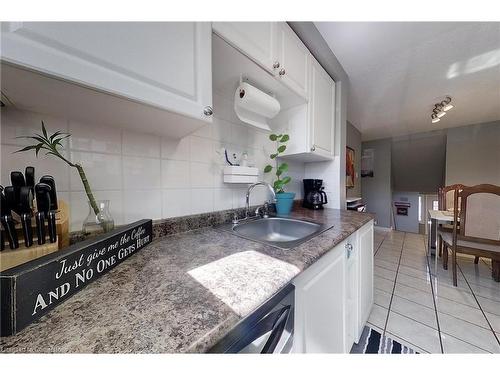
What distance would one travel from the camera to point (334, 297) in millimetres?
778

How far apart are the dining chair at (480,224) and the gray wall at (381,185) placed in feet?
7.38

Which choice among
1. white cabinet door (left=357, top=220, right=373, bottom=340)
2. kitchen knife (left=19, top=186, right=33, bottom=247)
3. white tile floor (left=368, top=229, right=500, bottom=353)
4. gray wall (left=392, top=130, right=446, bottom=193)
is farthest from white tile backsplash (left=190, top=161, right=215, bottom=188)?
gray wall (left=392, top=130, right=446, bottom=193)

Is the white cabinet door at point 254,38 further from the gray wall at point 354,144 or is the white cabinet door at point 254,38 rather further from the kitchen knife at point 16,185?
the gray wall at point 354,144

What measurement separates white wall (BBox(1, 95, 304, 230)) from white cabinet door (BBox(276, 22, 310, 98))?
1.28 feet

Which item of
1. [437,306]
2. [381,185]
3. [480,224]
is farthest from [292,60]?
[381,185]

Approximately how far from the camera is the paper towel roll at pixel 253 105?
3.14 ft

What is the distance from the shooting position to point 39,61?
0.37 m

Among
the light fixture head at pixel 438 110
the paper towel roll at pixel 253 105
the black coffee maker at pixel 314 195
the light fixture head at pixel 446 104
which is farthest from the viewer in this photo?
the light fixture head at pixel 438 110

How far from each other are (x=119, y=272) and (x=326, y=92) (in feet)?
5.70

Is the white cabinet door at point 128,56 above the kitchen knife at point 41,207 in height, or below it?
above

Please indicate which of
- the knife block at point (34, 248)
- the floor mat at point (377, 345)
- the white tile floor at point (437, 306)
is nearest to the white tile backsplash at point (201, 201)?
the knife block at point (34, 248)

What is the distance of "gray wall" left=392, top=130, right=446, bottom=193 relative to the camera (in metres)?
3.78

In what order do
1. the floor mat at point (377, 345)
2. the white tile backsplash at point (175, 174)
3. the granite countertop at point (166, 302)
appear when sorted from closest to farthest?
the granite countertop at point (166, 302)
the white tile backsplash at point (175, 174)
the floor mat at point (377, 345)
